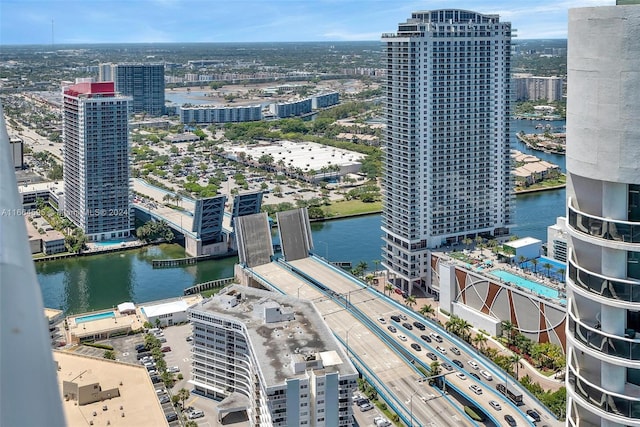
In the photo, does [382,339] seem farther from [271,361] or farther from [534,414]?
[271,361]

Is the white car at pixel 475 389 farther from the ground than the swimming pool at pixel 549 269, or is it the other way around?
the swimming pool at pixel 549 269

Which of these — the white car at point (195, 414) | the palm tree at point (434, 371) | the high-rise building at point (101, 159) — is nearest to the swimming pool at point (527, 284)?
the palm tree at point (434, 371)

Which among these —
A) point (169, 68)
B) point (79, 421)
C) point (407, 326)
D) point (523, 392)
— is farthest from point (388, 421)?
point (169, 68)

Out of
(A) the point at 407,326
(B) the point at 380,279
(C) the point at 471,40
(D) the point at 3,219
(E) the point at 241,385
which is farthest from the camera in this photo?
(B) the point at 380,279

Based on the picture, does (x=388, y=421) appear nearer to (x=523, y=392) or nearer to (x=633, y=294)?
(x=523, y=392)

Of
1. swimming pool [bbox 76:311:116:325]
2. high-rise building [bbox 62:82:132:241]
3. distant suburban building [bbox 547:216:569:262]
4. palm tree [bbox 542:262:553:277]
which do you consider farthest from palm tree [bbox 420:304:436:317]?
high-rise building [bbox 62:82:132:241]

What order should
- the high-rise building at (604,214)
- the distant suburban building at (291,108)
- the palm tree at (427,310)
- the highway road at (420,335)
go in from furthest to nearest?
the distant suburban building at (291,108)
the palm tree at (427,310)
the highway road at (420,335)
the high-rise building at (604,214)

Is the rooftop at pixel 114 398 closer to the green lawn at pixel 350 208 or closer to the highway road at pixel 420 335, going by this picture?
the highway road at pixel 420 335
